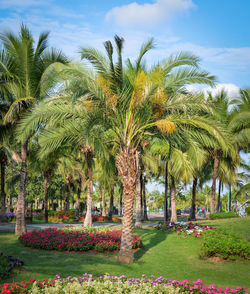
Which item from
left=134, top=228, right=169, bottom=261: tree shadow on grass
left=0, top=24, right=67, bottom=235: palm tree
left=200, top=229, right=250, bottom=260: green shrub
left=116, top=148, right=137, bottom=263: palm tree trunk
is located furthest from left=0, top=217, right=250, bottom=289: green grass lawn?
left=0, top=24, right=67, bottom=235: palm tree

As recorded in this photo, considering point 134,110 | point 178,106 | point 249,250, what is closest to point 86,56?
point 134,110

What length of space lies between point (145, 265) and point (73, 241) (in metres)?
3.59

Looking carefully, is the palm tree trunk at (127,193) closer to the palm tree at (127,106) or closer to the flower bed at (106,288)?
the palm tree at (127,106)

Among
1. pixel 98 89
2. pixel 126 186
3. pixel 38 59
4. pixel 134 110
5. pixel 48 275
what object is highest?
pixel 38 59

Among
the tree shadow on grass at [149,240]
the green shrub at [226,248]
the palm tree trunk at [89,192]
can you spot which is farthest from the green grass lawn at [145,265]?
the palm tree trunk at [89,192]

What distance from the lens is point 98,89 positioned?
10.3 m

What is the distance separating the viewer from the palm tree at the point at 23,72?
14.7m

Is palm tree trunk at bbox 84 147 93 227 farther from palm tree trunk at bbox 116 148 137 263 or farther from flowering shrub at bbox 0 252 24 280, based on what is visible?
flowering shrub at bbox 0 252 24 280

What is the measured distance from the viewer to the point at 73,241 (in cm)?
1216

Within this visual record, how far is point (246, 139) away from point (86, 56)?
1607 centimetres

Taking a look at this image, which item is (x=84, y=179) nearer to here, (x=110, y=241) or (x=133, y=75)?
(x=110, y=241)

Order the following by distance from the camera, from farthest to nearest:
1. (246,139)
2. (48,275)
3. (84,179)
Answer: (84,179) < (246,139) < (48,275)

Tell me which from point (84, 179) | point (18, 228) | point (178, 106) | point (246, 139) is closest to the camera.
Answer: point (178, 106)

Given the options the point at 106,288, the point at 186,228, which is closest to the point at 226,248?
the point at 186,228
